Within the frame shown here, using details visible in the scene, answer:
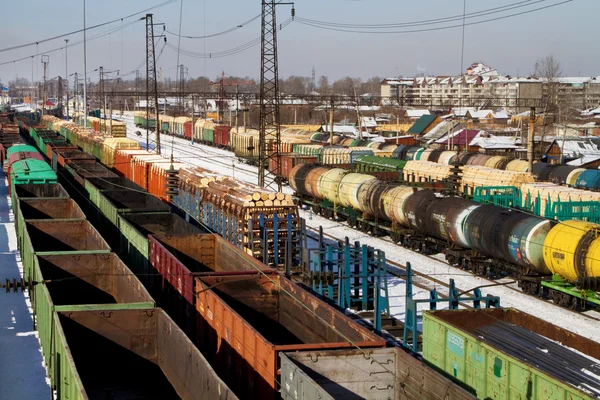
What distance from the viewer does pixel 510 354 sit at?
12117 mm

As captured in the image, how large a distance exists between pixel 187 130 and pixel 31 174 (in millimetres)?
70774

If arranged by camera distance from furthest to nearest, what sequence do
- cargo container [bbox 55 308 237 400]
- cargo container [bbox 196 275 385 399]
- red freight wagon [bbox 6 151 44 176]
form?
red freight wagon [bbox 6 151 44 176], cargo container [bbox 55 308 237 400], cargo container [bbox 196 275 385 399]

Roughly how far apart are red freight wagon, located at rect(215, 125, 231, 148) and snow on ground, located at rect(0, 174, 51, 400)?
56.3m

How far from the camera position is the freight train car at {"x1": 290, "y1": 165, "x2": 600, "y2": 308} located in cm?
Answer: 2198

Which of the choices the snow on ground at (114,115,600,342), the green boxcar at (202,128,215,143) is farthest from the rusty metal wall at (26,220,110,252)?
the green boxcar at (202,128,215,143)

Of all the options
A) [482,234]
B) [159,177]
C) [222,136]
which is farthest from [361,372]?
[222,136]

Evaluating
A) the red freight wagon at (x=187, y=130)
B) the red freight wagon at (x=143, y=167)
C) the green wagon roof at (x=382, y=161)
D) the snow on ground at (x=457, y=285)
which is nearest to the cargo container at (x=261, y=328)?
A: the snow on ground at (x=457, y=285)

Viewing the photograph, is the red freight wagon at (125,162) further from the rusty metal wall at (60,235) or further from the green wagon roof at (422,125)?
the green wagon roof at (422,125)

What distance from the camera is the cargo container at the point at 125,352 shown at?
14188 millimetres

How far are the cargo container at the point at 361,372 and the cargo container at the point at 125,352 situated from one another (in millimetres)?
2959

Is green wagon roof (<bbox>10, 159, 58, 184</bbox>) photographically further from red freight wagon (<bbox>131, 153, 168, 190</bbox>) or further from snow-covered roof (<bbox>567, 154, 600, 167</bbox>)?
snow-covered roof (<bbox>567, 154, 600, 167</bbox>)

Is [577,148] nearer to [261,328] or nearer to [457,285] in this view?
Answer: [457,285]

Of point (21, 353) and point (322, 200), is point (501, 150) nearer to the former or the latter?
point (322, 200)

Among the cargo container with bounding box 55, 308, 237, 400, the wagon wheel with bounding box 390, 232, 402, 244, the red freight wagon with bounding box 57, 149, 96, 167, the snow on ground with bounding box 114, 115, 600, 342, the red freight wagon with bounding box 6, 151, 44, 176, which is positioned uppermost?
the red freight wagon with bounding box 6, 151, 44, 176
